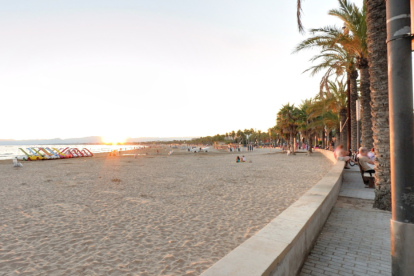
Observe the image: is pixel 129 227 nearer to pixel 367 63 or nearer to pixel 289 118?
pixel 367 63

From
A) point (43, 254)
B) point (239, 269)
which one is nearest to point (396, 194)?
point (239, 269)

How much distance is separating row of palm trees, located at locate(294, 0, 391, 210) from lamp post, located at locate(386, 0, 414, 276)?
3.61m

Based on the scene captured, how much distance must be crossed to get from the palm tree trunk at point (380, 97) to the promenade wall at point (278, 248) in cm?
265

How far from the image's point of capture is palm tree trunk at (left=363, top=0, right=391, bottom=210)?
5621mm

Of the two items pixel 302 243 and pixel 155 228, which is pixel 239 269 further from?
pixel 155 228

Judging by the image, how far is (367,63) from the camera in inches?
462

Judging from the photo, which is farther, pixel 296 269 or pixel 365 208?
pixel 365 208

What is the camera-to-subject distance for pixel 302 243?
123 inches

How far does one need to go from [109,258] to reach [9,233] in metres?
2.74

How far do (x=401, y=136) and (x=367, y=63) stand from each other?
1210 centimetres

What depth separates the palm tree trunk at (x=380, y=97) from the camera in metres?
5.62

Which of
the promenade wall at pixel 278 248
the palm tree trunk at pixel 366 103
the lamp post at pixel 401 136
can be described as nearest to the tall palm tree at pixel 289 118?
the palm tree trunk at pixel 366 103

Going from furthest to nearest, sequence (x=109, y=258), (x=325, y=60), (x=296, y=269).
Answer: (x=325, y=60), (x=109, y=258), (x=296, y=269)

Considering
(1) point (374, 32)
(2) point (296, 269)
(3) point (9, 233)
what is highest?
(1) point (374, 32)
